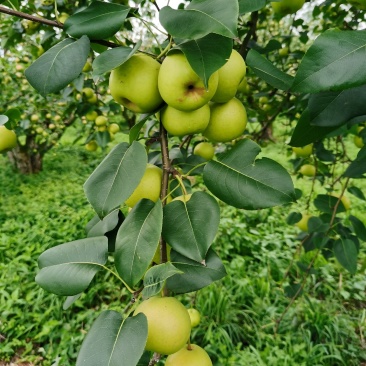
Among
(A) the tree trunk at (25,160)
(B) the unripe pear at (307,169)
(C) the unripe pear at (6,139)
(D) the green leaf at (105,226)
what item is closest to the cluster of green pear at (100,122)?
(C) the unripe pear at (6,139)

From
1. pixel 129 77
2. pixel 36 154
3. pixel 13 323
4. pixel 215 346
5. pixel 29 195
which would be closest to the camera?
pixel 129 77

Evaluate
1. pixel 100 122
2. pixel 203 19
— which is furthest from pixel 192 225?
pixel 100 122

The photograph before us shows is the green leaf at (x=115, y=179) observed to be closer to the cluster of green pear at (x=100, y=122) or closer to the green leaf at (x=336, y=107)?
the green leaf at (x=336, y=107)

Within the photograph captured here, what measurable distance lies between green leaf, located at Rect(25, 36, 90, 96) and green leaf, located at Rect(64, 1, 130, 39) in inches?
0.7

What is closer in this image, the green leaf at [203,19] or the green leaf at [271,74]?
the green leaf at [203,19]

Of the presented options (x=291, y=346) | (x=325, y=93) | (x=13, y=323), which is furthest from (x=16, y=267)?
(x=325, y=93)

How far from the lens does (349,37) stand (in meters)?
0.52

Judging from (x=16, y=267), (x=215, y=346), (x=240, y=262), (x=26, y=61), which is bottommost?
(x=16, y=267)

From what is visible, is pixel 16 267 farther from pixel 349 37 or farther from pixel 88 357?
pixel 349 37

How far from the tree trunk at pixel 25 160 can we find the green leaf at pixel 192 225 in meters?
4.97

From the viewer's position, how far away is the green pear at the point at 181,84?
0.59 metres

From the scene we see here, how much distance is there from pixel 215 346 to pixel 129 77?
2.00 metres

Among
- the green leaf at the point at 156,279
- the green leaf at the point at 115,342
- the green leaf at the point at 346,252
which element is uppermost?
the green leaf at the point at 156,279

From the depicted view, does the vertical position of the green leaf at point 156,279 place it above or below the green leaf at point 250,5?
below
